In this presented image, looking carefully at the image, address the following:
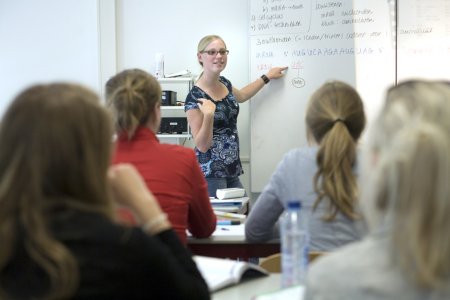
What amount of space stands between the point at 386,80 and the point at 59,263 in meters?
3.53

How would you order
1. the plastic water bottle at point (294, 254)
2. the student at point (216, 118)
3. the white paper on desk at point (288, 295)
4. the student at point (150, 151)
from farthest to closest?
the student at point (216, 118) → the student at point (150, 151) → the plastic water bottle at point (294, 254) → the white paper on desk at point (288, 295)

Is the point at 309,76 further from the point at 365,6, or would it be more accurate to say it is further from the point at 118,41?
the point at 118,41

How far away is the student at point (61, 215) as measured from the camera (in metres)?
0.94

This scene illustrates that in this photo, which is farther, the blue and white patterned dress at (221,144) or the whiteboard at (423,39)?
the whiteboard at (423,39)

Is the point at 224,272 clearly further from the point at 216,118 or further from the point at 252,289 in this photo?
the point at 216,118

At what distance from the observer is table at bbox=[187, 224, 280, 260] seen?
6.91ft

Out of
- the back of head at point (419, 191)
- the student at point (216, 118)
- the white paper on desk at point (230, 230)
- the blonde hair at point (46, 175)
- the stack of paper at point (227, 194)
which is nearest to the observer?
the back of head at point (419, 191)

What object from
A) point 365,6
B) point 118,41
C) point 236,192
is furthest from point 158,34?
point 236,192

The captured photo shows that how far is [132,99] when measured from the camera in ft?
6.19

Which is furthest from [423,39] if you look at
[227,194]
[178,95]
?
[227,194]

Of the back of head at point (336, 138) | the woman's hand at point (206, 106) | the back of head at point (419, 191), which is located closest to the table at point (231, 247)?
the back of head at point (336, 138)

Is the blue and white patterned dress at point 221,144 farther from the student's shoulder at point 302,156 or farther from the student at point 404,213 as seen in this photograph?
the student at point 404,213

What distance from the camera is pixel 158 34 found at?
4.39 metres

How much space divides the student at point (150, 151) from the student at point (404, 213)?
1.04 metres
